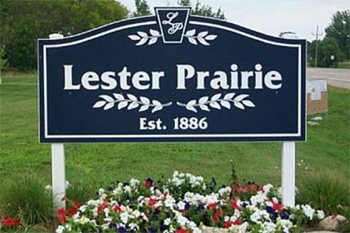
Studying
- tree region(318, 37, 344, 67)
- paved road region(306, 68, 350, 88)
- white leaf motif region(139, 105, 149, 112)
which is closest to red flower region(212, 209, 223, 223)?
white leaf motif region(139, 105, 149, 112)

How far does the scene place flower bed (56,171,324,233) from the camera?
168 inches

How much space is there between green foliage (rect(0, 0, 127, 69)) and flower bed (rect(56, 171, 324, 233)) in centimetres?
4501

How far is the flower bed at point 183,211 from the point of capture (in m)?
4.27

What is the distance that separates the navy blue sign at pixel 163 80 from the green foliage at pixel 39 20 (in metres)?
44.9

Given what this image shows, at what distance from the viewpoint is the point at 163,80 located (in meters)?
4.90

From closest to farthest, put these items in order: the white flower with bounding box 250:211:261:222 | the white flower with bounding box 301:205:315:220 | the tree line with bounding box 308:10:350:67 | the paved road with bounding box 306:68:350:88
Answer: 1. the white flower with bounding box 250:211:261:222
2. the white flower with bounding box 301:205:315:220
3. the paved road with bounding box 306:68:350:88
4. the tree line with bounding box 308:10:350:67

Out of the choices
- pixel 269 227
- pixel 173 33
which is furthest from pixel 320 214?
pixel 173 33

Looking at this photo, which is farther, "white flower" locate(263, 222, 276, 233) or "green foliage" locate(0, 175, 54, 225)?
"green foliage" locate(0, 175, 54, 225)

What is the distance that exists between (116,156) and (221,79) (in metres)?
4.53

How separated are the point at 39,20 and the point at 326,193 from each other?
50.1m

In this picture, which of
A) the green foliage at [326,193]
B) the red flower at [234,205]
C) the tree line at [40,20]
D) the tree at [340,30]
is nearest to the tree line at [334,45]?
the tree at [340,30]

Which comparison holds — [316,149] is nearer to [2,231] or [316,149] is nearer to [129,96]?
[129,96]

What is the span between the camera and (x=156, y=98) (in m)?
4.90

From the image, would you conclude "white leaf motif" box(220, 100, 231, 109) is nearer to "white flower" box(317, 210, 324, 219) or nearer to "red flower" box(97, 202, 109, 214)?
"white flower" box(317, 210, 324, 219)
